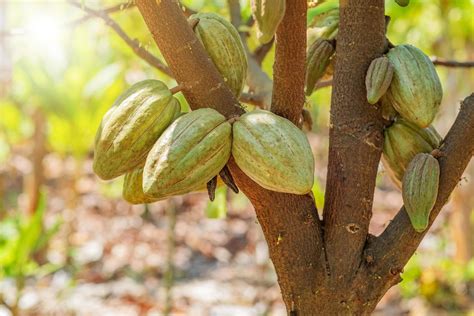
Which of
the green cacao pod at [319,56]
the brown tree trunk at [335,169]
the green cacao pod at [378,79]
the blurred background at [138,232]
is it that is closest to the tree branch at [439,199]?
the brown tree trunk at [335,169]

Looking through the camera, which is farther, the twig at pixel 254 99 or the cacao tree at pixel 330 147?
the twig at pixel 254 99

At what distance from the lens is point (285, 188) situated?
837mm

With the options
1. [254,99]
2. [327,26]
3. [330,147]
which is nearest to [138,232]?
[254,99]

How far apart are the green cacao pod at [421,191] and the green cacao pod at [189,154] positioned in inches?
10.4

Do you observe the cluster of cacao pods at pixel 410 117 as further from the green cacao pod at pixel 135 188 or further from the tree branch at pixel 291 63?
the green cacao pod at pixel 135 188

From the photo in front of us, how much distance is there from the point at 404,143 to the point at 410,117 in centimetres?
4

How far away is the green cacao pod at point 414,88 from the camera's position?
3.09ft

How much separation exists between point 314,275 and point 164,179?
261mm

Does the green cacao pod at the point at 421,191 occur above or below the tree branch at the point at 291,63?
below

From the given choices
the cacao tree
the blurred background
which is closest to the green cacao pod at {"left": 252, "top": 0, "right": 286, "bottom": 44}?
the cacao tree

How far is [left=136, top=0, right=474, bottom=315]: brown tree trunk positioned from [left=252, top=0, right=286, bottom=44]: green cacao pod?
0.03m

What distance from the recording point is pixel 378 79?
91 cm

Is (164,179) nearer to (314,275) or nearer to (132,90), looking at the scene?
(132,90)

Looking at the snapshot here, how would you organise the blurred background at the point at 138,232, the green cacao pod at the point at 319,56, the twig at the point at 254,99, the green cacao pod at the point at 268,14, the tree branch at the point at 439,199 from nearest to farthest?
the green cacao pod at the point at 268,14, the tree branch at the point at 439,199, the green cacao pod at the point at 319,56, the twig at the point at 254,99, the blurred background at the point at 138,232
